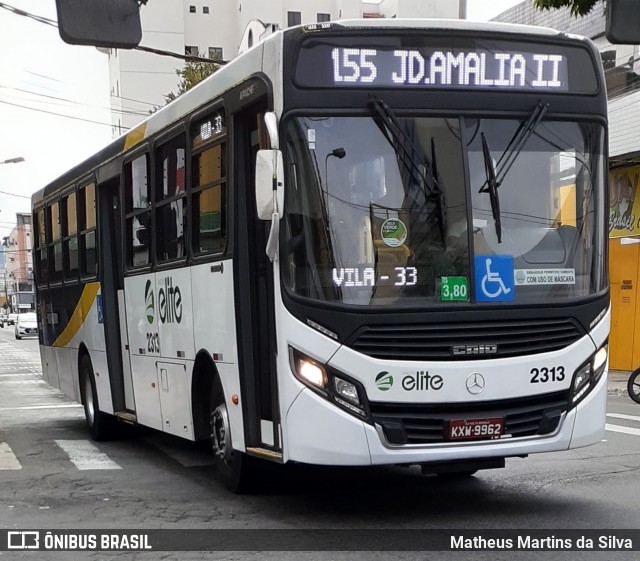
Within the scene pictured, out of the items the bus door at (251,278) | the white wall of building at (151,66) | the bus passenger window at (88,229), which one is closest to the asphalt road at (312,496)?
the bus door at (251,278)

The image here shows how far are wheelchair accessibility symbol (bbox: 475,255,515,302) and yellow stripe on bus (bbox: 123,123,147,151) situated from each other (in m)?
4.35

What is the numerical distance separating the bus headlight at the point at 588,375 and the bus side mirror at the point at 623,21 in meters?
2.27

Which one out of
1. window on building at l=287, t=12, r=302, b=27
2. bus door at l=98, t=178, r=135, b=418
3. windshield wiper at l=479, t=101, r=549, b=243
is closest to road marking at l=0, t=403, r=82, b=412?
bus door at l=98, t=178, r=135, b=418

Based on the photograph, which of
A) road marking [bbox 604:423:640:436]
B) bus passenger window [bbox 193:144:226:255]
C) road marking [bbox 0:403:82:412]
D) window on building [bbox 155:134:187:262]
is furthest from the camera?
road marking [bbox 0:403:82:412]

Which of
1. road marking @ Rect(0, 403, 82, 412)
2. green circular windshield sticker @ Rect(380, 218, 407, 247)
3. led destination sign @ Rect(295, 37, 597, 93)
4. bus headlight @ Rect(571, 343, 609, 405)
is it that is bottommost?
road marking @ Rect(0, 403, 82, 412)

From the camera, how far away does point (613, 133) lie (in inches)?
835

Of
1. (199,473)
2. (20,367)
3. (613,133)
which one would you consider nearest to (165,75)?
(20,367)

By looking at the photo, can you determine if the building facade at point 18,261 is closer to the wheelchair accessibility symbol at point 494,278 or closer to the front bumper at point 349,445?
the front bumper at point 349,445

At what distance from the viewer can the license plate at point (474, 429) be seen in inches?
271

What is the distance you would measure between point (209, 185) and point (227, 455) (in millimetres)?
2112

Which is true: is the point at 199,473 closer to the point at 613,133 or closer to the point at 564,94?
the point at 564,94

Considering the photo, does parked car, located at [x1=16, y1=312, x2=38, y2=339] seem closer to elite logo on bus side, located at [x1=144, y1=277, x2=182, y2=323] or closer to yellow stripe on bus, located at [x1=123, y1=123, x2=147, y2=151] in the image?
yellow stripe on bus, located at [x1=123, y1=123, x2=147, y2=151]

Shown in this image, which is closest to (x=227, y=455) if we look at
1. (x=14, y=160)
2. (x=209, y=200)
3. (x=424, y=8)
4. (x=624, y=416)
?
(x=209, y=200)

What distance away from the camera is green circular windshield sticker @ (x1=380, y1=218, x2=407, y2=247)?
6.93 meters
